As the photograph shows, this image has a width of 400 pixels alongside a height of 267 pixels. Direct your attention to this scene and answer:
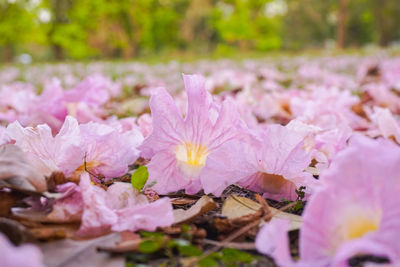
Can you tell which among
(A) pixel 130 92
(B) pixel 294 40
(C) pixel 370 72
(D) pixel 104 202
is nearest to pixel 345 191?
(D) pixel 104 202

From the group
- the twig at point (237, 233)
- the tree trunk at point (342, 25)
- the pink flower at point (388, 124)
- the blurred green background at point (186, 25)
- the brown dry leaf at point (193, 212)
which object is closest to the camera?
the twig at point (237, 233)

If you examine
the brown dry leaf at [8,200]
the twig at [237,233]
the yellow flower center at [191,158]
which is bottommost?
the twig at [237,233]

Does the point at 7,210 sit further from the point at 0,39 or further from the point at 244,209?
the point at 0,39

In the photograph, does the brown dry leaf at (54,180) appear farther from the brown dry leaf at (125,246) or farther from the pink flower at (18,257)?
the pink flower at (18,257)

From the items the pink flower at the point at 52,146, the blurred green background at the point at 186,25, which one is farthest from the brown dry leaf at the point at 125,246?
the blurred green background at the point at 186,25

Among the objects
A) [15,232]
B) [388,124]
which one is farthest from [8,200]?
[388,124]

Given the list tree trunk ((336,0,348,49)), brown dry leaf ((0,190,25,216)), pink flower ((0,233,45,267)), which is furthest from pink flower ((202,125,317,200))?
tree trunk ((336,0,348,49))

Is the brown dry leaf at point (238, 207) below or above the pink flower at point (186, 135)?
below
